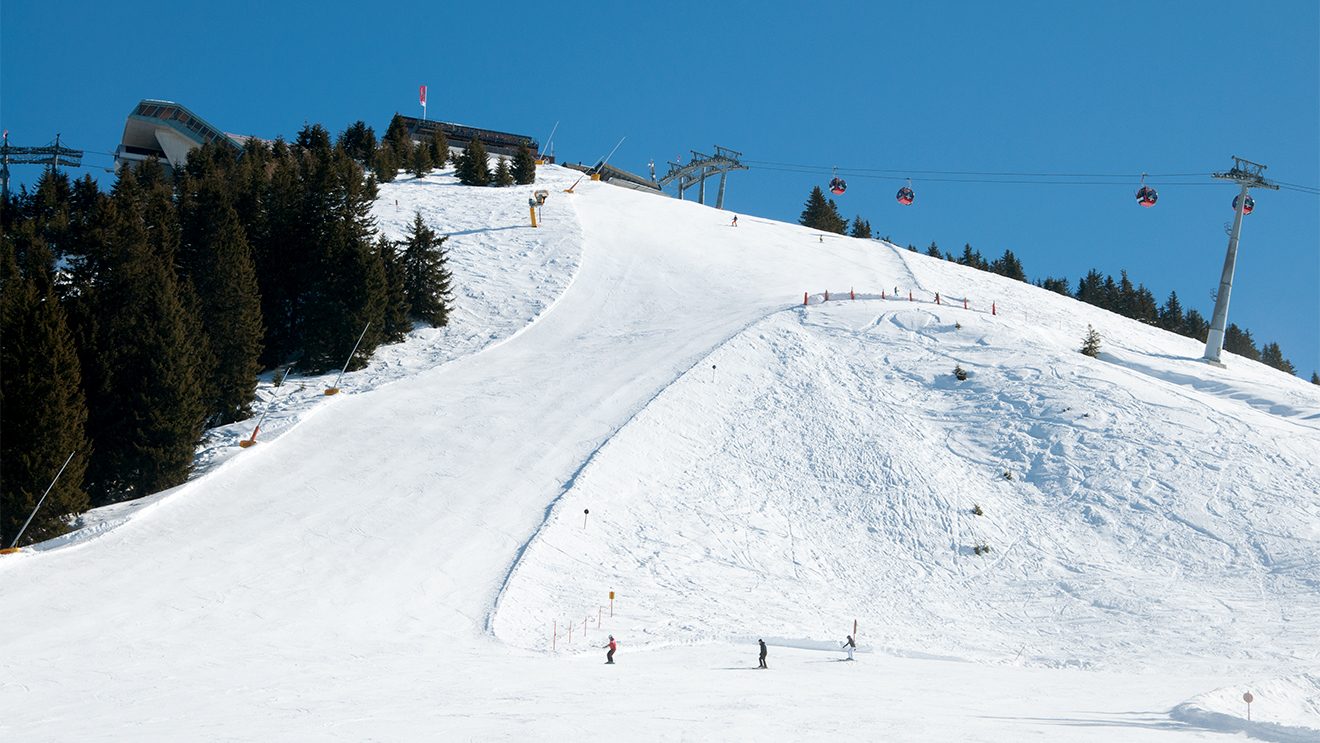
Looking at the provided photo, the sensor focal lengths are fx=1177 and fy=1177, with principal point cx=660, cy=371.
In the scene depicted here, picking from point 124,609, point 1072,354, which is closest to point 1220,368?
point 1072,354

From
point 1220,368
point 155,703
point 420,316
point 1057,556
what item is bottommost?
point 155,703

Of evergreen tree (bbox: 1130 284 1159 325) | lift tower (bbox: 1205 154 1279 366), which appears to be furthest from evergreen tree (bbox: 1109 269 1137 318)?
lift tower (bbox: 1205 154 1279 366)

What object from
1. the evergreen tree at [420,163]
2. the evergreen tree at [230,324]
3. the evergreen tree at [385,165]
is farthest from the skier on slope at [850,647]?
the evergreen tree at [420,163]

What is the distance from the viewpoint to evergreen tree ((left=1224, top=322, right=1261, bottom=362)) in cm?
9750

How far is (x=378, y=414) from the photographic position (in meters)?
36.6

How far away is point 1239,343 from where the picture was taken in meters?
98.8

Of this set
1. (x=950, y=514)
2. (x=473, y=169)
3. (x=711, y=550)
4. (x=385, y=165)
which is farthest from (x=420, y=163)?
(x=950, y=514)

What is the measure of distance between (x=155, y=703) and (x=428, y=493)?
514 inches

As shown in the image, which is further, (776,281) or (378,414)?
(776,281)

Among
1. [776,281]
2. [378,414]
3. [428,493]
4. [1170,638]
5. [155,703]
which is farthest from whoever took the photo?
[776,281]

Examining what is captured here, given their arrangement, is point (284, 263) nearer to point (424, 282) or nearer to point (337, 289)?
point (337, 289)

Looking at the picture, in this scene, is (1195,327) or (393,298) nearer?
(393,298)

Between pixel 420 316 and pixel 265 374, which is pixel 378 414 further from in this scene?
pixel 420 316

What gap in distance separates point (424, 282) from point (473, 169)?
26.5m
